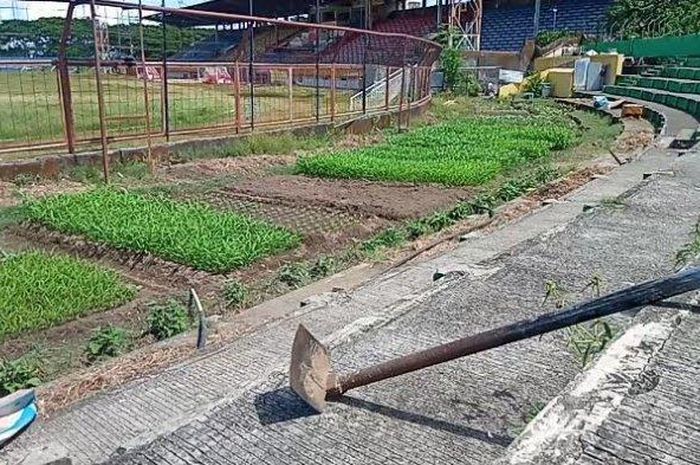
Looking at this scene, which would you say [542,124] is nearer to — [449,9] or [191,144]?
[191,144]

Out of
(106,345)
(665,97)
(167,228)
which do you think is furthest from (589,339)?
(665,97)

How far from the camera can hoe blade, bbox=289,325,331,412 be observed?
2.43m

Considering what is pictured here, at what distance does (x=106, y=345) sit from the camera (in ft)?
13.2

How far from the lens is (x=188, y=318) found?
450 centimetres

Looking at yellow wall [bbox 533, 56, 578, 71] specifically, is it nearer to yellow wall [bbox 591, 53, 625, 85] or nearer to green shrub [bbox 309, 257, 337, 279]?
yellow wall [bbox 591, 53, 625, 85]

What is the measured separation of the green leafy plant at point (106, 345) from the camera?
397cm

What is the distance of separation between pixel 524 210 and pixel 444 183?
80.9 inches

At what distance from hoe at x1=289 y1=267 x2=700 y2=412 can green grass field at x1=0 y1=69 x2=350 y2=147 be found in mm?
9437

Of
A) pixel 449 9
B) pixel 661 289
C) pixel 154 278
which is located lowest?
pixel 154 278

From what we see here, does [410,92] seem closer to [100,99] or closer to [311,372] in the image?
[100,99]

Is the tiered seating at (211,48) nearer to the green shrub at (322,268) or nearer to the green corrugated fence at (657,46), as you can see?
the green corrugated fence at (657,46)

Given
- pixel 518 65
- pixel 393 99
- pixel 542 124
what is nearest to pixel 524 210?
pixel 542 124

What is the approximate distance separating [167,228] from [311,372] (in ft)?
14.3

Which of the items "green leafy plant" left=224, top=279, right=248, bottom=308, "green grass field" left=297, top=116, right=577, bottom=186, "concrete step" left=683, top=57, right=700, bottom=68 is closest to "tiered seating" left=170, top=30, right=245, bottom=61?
"concrete step" left=683, top=57, right=700, bottom=68
